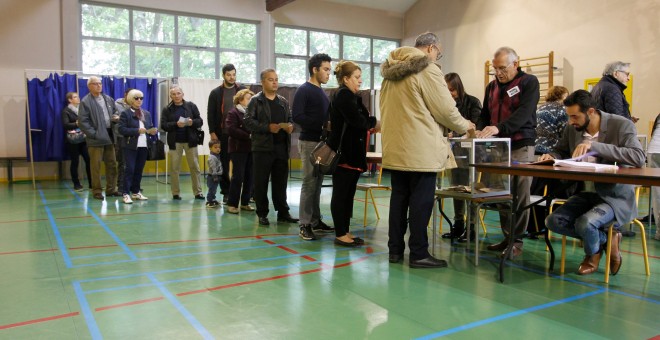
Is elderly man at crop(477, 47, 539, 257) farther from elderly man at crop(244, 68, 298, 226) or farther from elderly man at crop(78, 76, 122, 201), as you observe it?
elderly man at crop(78, 76, 122, 201)

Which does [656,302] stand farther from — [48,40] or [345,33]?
[345,33]

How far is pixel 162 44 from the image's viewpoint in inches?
412

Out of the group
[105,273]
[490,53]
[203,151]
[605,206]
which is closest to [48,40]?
[203,151]

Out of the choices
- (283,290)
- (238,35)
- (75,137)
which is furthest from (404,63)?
(238,35)

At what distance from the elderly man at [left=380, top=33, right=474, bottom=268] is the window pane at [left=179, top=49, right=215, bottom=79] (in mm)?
8254

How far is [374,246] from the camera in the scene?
13.1ft

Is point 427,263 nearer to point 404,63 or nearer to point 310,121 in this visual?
point 404,63

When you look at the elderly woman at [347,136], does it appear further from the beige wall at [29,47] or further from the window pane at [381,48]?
the window pane at [381,48]

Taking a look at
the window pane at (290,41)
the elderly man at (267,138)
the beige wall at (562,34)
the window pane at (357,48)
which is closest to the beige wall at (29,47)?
the window pane at (290,41)

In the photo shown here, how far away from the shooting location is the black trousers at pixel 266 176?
4656 millimetres

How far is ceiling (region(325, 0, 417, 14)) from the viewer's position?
12.3 meters

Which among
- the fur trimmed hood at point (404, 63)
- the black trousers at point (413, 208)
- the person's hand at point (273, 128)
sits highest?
the fur trimmed hood at point (404, 63)

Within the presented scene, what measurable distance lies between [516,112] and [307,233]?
185 centimetres

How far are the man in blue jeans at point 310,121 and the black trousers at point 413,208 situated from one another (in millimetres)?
962
